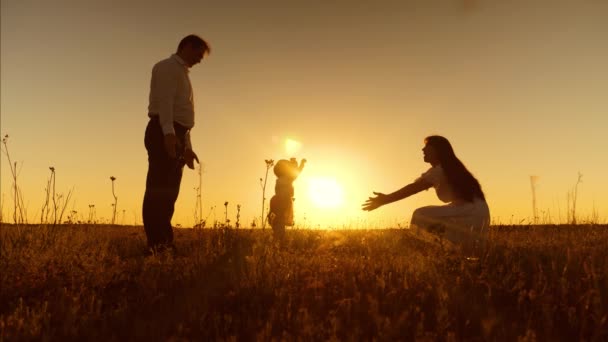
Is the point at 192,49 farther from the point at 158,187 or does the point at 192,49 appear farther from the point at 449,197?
the point at 449,197

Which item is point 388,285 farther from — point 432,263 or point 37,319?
point 37,319

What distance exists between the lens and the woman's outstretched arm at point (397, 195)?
634 centimetres

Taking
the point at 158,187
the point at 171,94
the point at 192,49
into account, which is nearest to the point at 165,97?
the point at 171,94

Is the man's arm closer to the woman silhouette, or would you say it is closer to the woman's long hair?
the woman silhouette

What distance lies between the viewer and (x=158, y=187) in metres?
6.11

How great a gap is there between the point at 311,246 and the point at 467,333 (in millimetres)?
4360

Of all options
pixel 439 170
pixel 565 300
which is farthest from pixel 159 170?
pixel 565 300

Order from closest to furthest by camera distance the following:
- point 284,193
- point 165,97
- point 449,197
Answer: point 165,97, point 449,197, point 284,193

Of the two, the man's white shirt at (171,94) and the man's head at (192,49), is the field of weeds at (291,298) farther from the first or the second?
the man's head at (192,49)

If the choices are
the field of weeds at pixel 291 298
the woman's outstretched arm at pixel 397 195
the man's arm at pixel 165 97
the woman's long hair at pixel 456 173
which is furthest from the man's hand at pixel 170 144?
the woman's long hair at pixel 456 173

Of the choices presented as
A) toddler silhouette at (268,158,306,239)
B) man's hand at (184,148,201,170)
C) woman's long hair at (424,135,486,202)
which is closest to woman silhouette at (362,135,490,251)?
woman's long hair at (424,135,486,202)

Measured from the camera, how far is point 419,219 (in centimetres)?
657

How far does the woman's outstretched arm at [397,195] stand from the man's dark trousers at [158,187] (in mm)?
2423

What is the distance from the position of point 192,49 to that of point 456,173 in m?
3.77
